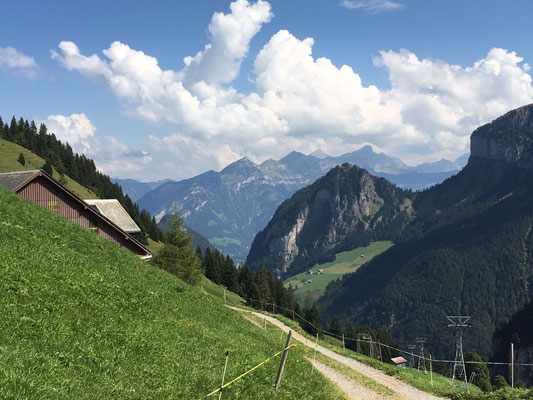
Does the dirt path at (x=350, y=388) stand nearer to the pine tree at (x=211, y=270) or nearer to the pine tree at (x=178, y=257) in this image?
the pine tree at (x=178, y=257)

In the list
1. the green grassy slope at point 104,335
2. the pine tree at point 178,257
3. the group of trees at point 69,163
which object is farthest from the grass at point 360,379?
the group of trees at point 69,163

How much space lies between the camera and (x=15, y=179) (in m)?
38.9

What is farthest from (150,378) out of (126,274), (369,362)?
(369,362)

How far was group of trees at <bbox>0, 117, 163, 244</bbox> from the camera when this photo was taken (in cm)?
14150

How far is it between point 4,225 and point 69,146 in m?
175

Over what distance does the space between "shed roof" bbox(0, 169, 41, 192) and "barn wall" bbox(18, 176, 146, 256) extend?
674 mm

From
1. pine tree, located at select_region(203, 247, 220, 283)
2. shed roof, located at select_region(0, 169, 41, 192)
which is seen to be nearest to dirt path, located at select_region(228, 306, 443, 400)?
shed roof, located at select_region(0, 169, 41, 192)

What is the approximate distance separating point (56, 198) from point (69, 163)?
126 metres

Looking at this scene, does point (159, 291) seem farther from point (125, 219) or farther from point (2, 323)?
point (125, 219)

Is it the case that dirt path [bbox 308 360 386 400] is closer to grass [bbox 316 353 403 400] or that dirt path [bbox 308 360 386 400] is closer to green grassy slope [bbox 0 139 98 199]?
grass [bbox 316 353 403 400]

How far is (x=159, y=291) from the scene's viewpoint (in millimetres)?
23984

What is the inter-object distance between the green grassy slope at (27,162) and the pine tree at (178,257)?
236 feet

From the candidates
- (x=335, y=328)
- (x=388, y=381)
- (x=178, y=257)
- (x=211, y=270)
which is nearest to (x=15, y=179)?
(x=178, y=257)

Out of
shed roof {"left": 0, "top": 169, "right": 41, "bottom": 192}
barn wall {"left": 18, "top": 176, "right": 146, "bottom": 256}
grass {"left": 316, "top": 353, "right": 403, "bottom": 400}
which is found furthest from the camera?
A: barn wall {"left": 18, "top": 176, "right": 146, "bottom": 256}
